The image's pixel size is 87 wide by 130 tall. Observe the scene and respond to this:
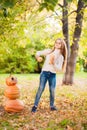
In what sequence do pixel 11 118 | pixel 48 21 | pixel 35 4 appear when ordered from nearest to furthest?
1. pixel 11 118
2. pixel 35 4
3. pixel 48 21

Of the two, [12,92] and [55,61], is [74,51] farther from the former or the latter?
[12,92]

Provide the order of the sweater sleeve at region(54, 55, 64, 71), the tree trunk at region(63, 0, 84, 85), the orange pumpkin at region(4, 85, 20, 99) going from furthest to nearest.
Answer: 1. the tree trunk at region(63, 0, 84, 85)
2. the orange pumpkin at region(4, 85, 20, 99)
3. the sweater sleeve at region(54, 55, 64, 71)

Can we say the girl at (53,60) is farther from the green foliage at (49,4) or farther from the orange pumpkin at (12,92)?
the green foliage at (49,4)

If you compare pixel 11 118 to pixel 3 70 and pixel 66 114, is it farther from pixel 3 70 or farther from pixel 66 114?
pixel 3 70

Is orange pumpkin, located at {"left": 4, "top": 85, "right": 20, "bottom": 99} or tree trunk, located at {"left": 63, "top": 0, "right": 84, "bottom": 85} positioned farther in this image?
tree trunk, located at {"left": 63, "top": 0, "right": 84, "bottom": 85}

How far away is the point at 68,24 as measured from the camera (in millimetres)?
14883

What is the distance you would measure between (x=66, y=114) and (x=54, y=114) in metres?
0.30

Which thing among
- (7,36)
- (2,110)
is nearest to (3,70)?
(7,36)

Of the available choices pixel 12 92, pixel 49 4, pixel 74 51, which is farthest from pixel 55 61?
pixel 74 51

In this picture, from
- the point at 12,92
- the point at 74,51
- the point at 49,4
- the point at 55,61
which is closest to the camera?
the point at 49,4

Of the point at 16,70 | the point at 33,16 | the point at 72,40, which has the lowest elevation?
the point at 16,70

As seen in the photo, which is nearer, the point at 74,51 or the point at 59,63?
the point at 59,63

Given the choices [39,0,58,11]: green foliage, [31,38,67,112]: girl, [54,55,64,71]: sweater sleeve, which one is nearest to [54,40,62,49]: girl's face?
[31,38,67,112]: girl

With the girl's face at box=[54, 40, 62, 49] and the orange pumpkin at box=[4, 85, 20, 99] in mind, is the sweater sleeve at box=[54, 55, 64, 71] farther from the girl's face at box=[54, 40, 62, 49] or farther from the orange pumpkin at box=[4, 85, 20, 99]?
the orange pumpkin at box=[4, 85, 20, 99]
